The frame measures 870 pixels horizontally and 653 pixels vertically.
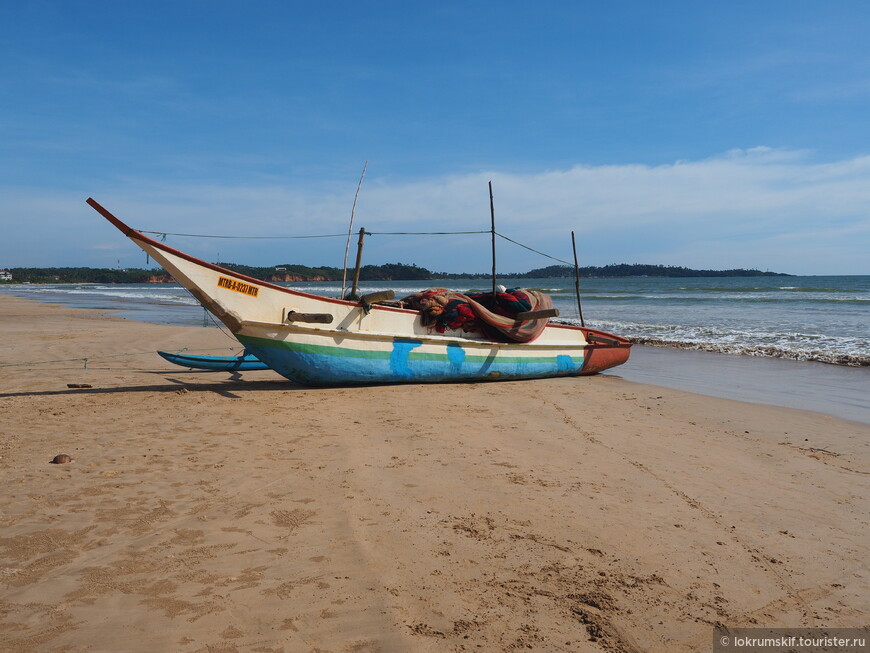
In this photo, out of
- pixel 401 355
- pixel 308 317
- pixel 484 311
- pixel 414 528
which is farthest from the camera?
pixel 484 311

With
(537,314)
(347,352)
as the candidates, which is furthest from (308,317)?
(537,314)

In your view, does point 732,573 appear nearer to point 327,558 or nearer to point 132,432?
point 327,558

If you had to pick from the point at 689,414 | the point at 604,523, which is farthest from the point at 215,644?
the point at 689,414

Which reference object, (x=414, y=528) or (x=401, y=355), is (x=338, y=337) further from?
(x=414, y=528)

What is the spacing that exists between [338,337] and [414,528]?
166 inches

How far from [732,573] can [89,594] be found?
10.0 feet

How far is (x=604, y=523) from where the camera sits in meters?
3.55

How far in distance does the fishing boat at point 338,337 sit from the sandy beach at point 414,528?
3.05 feet

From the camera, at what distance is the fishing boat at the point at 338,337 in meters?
6.59

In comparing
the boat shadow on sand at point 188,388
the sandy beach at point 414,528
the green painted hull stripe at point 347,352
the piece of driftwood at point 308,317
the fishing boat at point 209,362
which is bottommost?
the sandy beach at point 414,528

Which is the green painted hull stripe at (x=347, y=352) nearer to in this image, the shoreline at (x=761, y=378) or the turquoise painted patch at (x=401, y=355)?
the turquoise painted patch at (x=401, y=355)

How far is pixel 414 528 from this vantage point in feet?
11.1

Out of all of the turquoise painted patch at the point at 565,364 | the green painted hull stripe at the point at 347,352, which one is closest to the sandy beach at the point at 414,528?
the green painted hull stripe at the point at 347,352

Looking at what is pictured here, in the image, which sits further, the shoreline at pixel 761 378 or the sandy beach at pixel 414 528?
the shoreline at pixel 761 378
